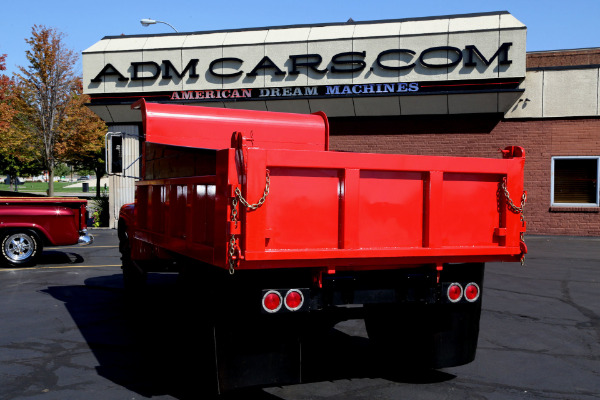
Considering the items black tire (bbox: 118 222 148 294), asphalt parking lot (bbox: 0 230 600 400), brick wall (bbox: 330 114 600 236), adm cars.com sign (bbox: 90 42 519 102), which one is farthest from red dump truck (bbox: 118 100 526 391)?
brick wall (bbox: 330 114 600 236)

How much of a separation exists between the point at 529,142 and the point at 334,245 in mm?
17514

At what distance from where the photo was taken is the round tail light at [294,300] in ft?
14.5

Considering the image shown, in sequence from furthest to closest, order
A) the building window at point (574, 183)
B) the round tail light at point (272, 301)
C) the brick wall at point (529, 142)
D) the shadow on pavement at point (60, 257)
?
the building window at point (574, 183)
the brick wall at point (529, 142)
the shadow on pavement at point (60, 257)
the round tail light at point (272, 301)

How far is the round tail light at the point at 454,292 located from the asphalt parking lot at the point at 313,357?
837 mm

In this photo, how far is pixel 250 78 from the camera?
2127 centimetres

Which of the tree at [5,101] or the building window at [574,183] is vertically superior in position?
the tree at [5,101]

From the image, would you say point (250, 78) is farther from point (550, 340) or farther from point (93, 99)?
point (550, 340)

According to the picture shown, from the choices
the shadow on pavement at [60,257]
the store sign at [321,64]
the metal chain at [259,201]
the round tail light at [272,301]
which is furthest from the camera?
the store sign at [321,64]

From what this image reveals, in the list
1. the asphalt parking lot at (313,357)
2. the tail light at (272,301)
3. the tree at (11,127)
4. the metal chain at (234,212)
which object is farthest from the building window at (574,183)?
the tree at (11,127)

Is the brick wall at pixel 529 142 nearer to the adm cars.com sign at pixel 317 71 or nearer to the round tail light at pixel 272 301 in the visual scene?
the adm cars.com sign at pixel 317 71

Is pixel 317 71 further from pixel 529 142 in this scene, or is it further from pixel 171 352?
pixel 171 352

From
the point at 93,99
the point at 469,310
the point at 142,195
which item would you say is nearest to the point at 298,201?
the point at 469,310

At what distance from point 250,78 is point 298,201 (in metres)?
17.6

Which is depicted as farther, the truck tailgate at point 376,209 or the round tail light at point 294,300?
the round tail light at point 294,300
